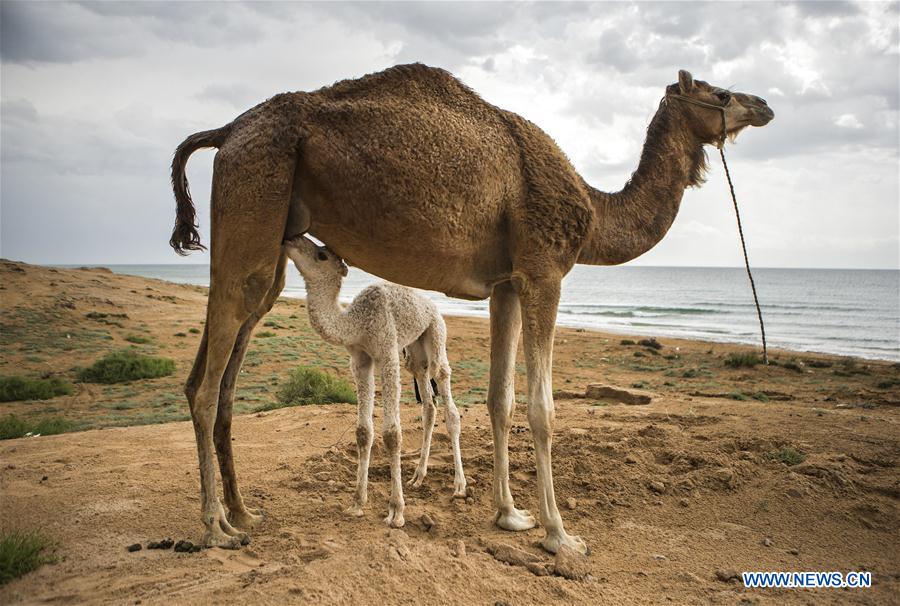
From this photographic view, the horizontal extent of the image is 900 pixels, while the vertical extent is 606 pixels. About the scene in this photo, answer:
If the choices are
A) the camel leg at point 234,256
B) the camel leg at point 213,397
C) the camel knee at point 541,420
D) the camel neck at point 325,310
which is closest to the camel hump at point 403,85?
the camel leg at point 234,256

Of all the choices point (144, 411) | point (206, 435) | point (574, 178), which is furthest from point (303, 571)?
point (144, 411)

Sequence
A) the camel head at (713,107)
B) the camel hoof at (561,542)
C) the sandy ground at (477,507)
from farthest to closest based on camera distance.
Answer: the camel head at (713,107), the camel hoof at (561,542), the sandy ground at (477,507)

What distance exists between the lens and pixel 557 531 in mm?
4598

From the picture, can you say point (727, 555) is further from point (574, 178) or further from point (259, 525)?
point (259, 525)

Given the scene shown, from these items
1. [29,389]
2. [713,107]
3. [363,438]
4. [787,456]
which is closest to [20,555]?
[363,438]

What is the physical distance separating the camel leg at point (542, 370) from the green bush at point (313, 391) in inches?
267

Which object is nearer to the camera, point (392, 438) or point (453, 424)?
point (392, 438)

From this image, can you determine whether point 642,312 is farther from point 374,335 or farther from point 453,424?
point 374,335

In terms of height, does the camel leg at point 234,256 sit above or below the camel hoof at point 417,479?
above

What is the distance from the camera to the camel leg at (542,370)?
4680mm

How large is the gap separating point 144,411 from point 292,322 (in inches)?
559

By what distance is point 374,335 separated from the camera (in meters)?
5.32

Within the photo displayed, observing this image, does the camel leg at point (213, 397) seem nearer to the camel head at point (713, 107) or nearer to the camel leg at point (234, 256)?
the camel leg at point (234, 256)

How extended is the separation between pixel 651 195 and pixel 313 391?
787 cm
